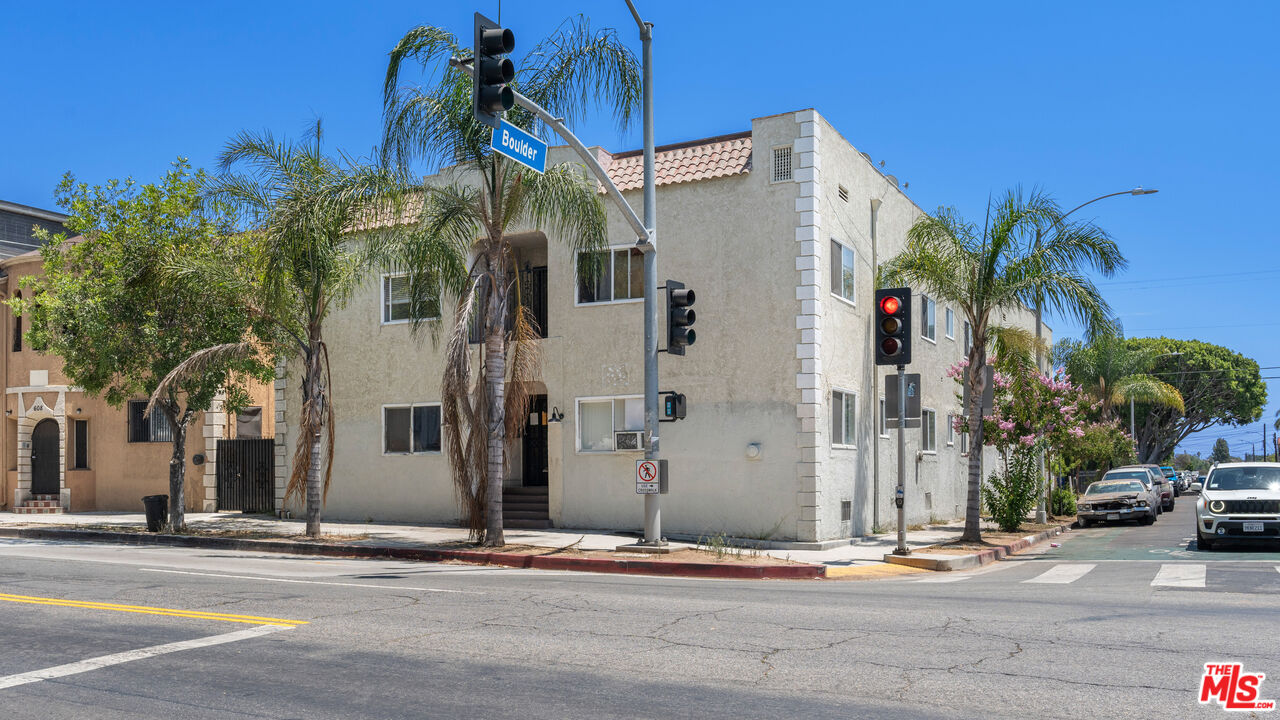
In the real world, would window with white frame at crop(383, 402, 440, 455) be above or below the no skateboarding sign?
above

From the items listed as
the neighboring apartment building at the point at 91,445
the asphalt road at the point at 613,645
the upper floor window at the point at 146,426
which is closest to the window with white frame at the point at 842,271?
the asphalt road at the point at 613,645

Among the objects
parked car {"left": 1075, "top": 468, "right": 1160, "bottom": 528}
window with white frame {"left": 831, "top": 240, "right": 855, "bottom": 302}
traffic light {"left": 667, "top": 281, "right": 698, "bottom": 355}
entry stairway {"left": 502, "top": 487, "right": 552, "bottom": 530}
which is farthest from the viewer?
parked car {"left": 1075, "top": 468, "right": 1160, "bottom": 528}

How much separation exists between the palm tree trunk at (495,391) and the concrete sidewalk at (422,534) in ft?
3.91

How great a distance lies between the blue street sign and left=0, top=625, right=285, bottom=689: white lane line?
6423 mm

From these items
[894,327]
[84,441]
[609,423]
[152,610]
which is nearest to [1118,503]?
[609,423]

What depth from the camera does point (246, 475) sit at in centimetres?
2622

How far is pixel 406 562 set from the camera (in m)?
16.9

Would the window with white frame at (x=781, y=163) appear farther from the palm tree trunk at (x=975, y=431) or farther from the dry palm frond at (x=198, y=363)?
the dry palm frond at (x=198, y=363)

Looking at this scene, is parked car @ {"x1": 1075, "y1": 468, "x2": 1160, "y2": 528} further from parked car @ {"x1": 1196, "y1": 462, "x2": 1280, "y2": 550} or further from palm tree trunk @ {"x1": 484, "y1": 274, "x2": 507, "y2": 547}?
palm tree trunk @ {"x1": 484, "y1": 274, "x2": 507, "y2": 547}

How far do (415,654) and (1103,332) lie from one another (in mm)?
15864

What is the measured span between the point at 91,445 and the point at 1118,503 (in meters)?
28.2

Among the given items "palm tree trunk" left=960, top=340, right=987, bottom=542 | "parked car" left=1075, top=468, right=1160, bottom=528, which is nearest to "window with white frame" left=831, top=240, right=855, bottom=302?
"palm tree trunk" left=960, top=340, right=987, bottom=542

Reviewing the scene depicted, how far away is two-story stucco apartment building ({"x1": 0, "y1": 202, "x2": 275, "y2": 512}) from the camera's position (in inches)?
1053

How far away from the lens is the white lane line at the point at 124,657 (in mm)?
7363
